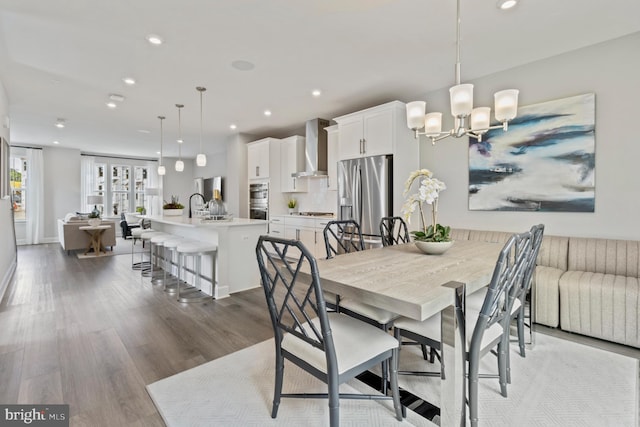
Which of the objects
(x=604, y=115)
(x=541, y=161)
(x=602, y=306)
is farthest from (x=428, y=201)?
(x=604, y=115)

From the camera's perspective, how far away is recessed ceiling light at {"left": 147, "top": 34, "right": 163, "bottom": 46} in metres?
2.66

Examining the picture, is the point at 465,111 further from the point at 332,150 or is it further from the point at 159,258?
the point at 159,258

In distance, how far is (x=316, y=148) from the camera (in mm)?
5328

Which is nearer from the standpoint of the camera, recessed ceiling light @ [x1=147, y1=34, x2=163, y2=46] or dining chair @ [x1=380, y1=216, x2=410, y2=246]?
recessed ceiling light @ [x1=147, y1=34, x2=163, y2=46]

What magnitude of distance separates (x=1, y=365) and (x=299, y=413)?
220 cm

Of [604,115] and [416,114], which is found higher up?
[604,115]

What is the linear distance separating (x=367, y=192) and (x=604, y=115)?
2557 millimetres

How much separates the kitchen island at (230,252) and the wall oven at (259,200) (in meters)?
2.13

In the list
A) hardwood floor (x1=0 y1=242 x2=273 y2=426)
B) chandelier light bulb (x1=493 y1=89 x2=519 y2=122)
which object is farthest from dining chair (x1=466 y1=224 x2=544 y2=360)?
hardwood floor (x1=0 y1=242 x2=273 y2=426)

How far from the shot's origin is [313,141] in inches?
211

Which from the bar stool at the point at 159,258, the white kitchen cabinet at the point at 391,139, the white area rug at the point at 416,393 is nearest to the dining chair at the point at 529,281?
the white area rug at the point at 416,393

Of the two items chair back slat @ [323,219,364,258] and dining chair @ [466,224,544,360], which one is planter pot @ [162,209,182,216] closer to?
chair back slat @ [323,219,364,258]

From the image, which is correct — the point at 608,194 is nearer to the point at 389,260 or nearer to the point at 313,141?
the point at 389,260

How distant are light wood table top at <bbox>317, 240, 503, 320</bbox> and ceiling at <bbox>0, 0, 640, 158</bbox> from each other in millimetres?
1895
